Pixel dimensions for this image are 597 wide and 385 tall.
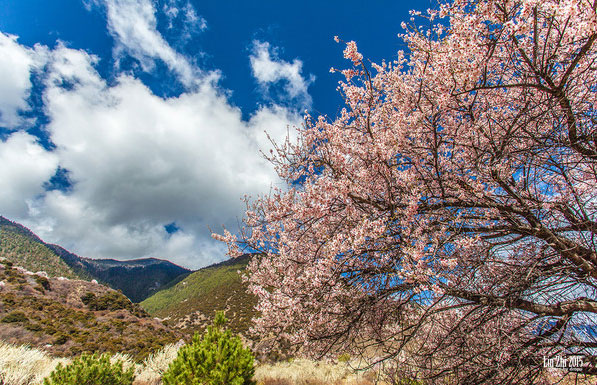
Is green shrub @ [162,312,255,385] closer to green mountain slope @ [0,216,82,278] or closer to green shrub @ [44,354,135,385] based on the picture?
green shrub @ [44,354,135,385]

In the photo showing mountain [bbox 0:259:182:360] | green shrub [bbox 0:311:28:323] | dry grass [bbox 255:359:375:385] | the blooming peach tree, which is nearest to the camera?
the blooming peach tree

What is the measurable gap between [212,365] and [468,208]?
862 centimetres

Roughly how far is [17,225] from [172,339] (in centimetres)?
20594

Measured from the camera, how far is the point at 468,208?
14.1ft

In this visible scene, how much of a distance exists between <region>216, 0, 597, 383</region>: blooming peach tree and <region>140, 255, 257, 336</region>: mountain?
70.6 ft

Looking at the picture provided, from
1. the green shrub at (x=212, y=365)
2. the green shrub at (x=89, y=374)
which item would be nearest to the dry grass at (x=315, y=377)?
the green shrub at (x=212, y=365)

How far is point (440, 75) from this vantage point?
3.38 metres

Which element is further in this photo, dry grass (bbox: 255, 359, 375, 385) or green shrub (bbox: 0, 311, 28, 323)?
green shrub (bbox: 0, 311, 28, 323)

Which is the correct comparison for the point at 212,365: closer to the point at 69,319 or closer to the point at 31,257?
the point at 69,319

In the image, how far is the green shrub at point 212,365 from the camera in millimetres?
7660

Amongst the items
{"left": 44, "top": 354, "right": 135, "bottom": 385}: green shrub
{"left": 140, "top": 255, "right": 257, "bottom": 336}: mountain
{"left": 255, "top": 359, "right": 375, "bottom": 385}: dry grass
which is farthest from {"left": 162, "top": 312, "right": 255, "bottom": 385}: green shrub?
{"left": 140, "top": 255, "right": 257, "bottom": 336}: mountain

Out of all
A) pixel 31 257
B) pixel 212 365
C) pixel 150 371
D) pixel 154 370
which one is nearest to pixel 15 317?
pixel 150 371

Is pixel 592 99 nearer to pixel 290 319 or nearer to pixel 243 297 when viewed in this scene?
pixel 290 319

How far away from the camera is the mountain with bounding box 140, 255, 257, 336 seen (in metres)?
47.7
